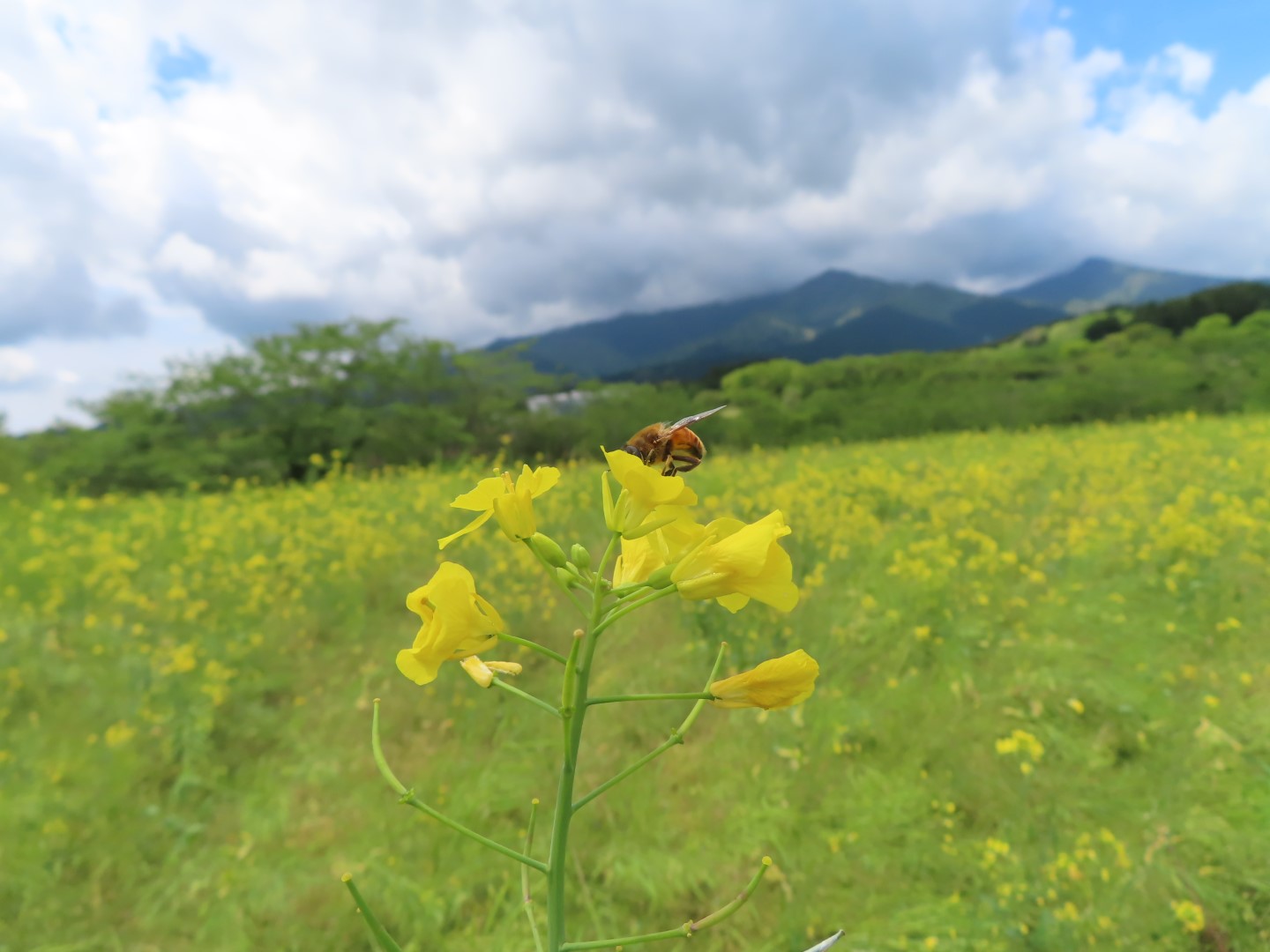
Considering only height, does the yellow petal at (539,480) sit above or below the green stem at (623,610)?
above

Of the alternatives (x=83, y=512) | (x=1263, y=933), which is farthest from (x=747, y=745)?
(x=83, y=512)

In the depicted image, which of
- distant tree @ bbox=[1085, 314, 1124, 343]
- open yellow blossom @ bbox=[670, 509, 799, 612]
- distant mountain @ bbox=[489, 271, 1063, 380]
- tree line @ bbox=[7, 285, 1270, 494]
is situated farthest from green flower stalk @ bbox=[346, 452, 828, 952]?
distant mountain @ bbox=[489, 271, 1063, 380]

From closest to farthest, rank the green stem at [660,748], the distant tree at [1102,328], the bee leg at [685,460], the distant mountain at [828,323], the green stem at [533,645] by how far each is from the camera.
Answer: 1. the green stem at [533,645]
2. the green stem at [660,748]
3. the bee leg at [685,460]
4. the distant tree at [1102,328]
5. the distant mountain at [828,323]

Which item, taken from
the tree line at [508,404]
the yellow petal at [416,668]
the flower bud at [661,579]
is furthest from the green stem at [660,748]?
the tree line at [508,404]

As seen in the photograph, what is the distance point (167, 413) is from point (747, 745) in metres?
13.8

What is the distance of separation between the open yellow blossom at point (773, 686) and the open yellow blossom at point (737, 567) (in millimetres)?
87

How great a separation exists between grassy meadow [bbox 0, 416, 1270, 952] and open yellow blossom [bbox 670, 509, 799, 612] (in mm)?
2089

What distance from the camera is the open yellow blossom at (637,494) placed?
77 centimetres

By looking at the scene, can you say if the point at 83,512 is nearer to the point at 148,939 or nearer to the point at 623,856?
the point at 148,939

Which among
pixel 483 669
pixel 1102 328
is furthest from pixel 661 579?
pixel 1102 328

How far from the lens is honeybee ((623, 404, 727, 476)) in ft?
3.48

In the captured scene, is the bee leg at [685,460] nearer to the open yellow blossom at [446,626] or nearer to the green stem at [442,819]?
the open yellow blossom at [446,626]

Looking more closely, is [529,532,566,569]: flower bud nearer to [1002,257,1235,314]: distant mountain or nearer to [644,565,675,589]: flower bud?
[644,565,675,589]: flower bud

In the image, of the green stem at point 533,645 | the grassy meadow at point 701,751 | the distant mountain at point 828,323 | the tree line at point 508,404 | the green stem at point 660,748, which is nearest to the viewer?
the green stem at point 533,645
